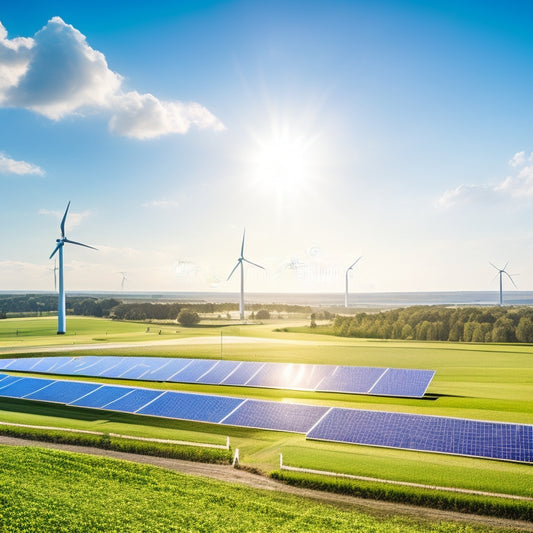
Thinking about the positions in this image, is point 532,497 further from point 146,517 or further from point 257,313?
point 257,313

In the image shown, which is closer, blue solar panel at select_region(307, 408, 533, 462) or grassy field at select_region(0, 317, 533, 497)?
grassy field at select_region(0, 317, 533, 497)

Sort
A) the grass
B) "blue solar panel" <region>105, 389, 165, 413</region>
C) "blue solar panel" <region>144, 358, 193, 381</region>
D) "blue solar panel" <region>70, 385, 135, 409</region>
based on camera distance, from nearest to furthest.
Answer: the grass, "blue solar panel" <region>105, 389, 165, 413</region>, "blue solar panel" <region>70, 385, 135, 409</region>, "blue solar panel" <region>144, 358, 193, 381</region>

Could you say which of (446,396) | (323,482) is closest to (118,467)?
(323,482)

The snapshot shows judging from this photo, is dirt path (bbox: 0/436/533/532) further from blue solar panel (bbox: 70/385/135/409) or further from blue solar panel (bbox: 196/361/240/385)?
blue solar panel (bbox: 196/361/240/385)

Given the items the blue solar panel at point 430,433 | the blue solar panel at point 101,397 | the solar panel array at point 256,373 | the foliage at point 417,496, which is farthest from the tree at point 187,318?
the foliage at point 417,496

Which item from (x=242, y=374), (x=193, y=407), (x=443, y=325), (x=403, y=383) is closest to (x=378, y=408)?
(x=403, y=383)

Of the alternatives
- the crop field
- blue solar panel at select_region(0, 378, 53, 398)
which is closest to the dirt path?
the crop field
